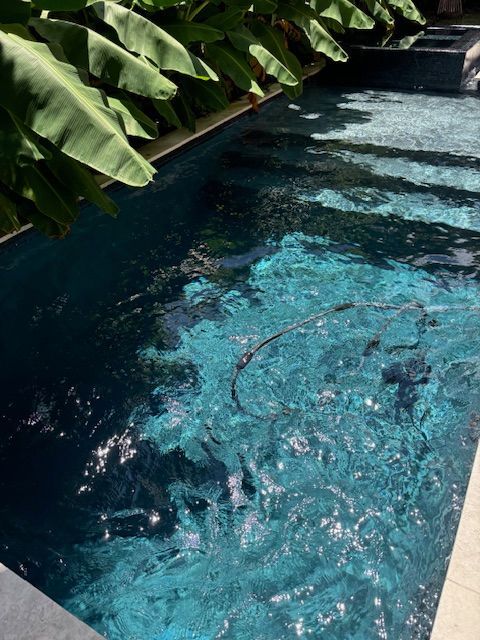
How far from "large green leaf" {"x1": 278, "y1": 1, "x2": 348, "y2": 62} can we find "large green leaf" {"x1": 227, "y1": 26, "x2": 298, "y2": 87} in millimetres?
1276

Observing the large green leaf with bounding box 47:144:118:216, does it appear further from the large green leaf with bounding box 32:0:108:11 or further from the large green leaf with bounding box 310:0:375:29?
the large green leaf with bounding box 310:0:375:29

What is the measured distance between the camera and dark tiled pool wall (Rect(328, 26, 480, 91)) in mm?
9781

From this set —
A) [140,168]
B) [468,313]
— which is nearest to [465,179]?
[468,313]

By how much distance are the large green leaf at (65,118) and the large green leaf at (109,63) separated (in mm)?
700

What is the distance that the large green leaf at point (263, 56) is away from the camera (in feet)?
18.7

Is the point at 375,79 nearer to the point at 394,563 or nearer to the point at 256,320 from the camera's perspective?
the point at 256,320

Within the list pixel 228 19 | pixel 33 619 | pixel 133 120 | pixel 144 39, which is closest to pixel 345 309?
pixel 133 120

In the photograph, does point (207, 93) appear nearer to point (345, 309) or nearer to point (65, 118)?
point (345, 309)

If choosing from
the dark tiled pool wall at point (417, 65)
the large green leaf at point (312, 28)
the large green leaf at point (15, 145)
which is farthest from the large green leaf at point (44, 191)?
the dark tiled pool wall at point (417, 65)

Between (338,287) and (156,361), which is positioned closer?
(156,361)

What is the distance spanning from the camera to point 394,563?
274 centimetres

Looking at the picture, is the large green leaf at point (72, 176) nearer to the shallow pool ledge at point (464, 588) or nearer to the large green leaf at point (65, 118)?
the large green leaf at point (65, 118)

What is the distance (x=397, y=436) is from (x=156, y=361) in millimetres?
1813

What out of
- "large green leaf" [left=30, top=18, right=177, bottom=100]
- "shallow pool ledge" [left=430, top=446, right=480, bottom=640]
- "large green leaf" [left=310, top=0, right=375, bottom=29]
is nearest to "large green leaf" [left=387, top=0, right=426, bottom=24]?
"large green leaf" [left=310, top=0, right=375, bottom=29]
